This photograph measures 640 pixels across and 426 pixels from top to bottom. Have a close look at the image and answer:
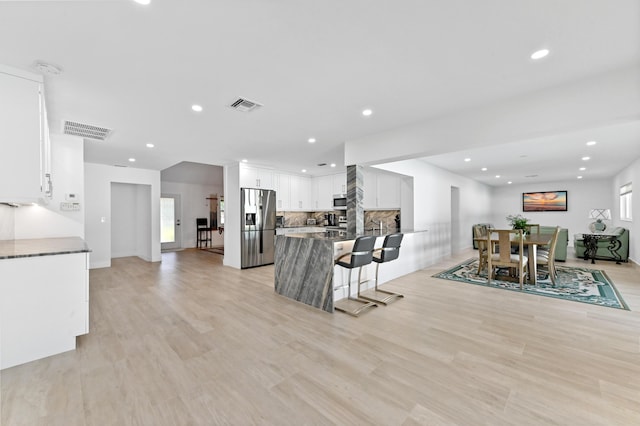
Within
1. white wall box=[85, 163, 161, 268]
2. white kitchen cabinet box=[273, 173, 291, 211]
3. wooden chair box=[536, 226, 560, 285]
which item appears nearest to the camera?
wooden chair box=[536, 226, 560, 285]

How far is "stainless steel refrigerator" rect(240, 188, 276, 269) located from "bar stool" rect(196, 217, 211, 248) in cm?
418

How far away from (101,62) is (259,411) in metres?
2.92

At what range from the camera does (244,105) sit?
121 inches

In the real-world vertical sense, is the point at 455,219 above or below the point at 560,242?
above

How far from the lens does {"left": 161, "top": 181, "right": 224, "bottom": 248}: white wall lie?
9.41 m

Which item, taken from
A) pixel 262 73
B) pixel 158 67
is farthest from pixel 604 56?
pixel 158 67

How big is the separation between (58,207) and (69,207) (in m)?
0.13

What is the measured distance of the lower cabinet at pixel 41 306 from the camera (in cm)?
224

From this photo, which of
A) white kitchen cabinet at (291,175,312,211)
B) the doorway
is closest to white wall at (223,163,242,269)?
white kitchen cabinet at (291,175,312,211)

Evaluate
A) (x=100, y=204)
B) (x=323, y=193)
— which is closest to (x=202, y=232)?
(x=100, y=204)

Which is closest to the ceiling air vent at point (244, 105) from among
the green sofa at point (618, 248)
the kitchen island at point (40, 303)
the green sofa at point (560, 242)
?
the kitchen island at point (40, 303)

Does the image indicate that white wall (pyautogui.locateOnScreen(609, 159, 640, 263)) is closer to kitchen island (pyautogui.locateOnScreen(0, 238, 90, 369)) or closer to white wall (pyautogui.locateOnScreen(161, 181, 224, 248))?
kitchen island (pyautogui.locateOnScreen(0, 238, 90, 369))

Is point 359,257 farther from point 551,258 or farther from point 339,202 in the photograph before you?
point 339,202

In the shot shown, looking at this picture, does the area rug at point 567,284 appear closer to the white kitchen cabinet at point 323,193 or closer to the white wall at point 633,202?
the white wall at point 633,202
